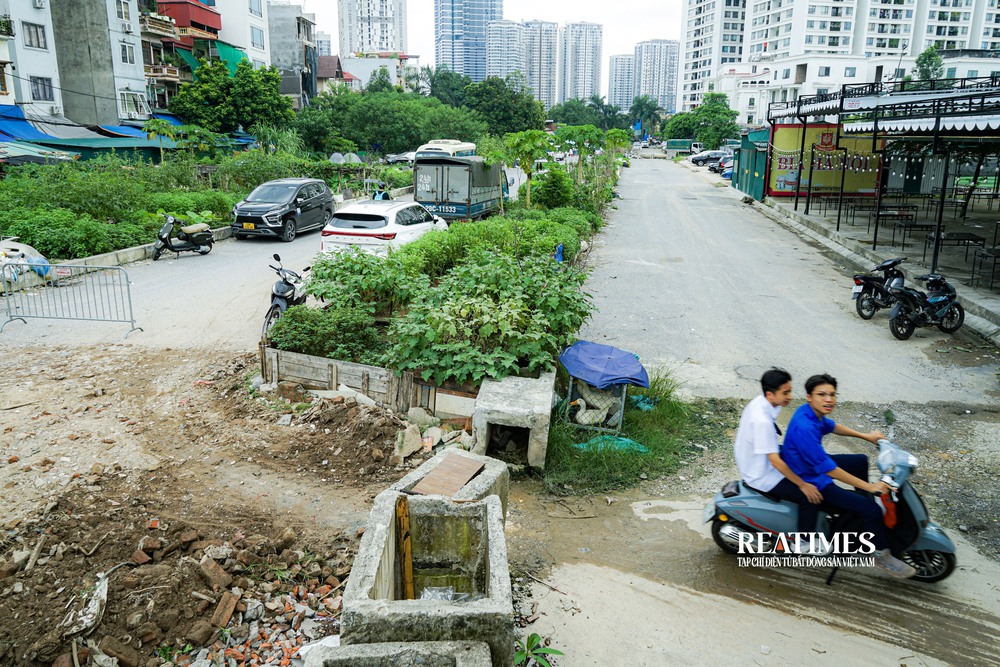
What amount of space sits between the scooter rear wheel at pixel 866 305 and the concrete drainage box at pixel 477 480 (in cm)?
926

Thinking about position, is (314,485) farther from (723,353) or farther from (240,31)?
(240,31)

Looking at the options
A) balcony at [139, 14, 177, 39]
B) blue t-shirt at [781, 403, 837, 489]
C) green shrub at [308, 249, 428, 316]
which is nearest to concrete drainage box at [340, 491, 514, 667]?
blue t-shirt at [781, 403, 837, 489]

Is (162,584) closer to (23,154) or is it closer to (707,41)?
(23,154)

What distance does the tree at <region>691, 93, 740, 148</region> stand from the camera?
7469 cm

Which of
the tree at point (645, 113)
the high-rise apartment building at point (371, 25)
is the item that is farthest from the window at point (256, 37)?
the high-rise apartment building at point (371, 25)

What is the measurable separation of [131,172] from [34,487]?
1795cm

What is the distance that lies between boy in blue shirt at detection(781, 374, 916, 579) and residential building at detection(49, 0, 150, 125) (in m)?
40.5

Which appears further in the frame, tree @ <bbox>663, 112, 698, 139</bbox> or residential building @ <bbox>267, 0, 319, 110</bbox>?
tree @ <bbox>663, 112, 698, 139</bbox>

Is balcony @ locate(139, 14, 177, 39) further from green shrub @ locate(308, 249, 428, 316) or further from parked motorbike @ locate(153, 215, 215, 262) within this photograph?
Result: green shrub @ locate(308, 249, 428, 316)

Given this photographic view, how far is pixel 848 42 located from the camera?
104250 millimetres

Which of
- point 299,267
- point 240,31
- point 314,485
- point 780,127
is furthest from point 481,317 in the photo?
point 240,31

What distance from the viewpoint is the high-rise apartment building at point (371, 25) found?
7269 inches

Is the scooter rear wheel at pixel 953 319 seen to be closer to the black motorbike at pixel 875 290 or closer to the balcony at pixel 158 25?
the black motorbike at pixel 875 290

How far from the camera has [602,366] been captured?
7402 mm
